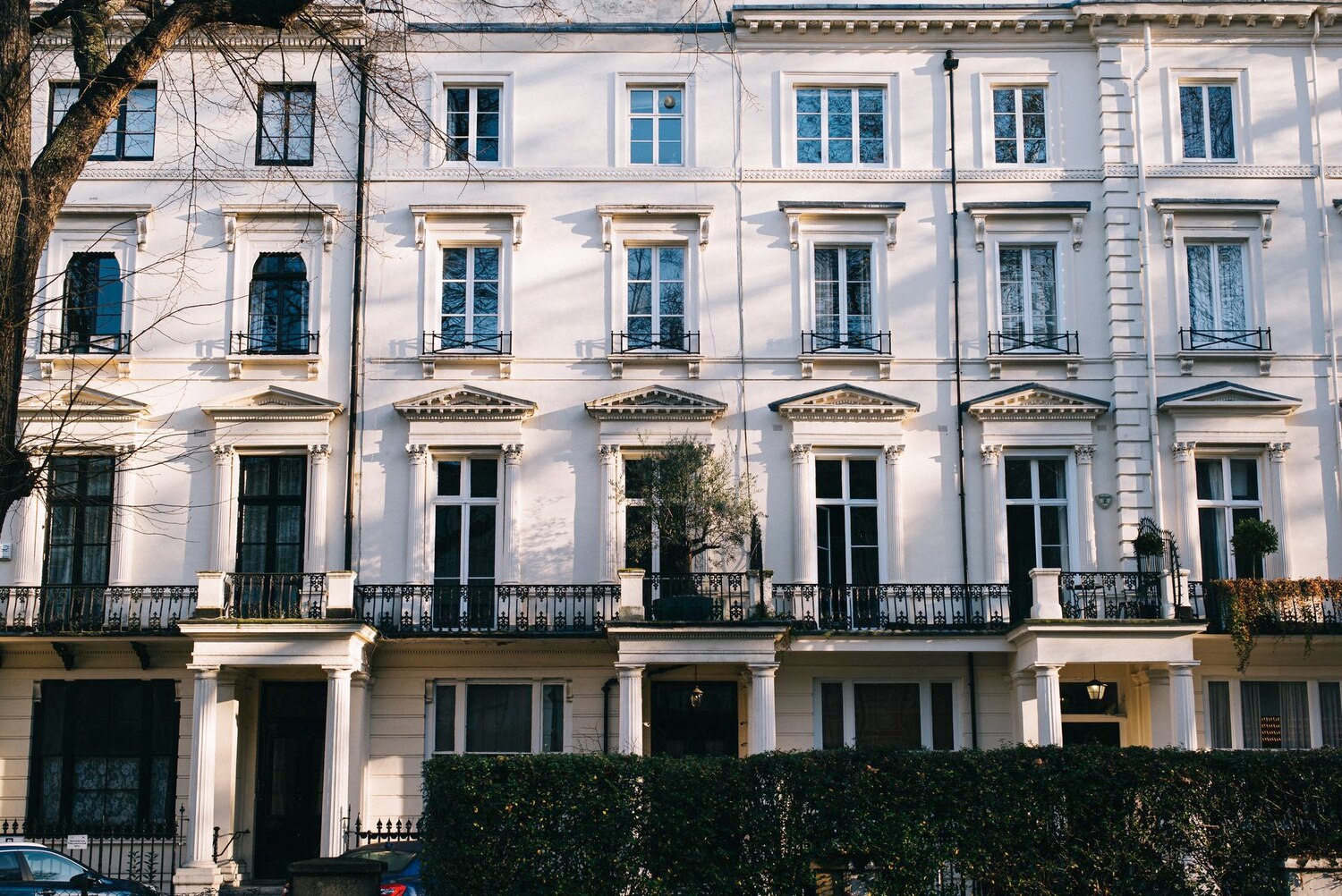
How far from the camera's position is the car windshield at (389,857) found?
19422 millimetres

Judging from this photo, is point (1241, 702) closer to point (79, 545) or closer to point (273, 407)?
point (273, 407)

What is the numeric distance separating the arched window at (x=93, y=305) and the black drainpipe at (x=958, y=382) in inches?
594

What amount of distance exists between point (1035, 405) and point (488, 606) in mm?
10434

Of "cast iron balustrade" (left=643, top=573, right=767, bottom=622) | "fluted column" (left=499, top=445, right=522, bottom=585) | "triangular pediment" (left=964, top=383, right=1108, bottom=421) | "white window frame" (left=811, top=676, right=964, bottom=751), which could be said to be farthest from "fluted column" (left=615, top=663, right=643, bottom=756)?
"triangular pediment" (left=964, top=383, right=1108, bottom=421)

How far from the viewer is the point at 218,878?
77.5 feet

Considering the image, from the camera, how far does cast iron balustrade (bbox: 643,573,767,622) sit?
81.3 feet

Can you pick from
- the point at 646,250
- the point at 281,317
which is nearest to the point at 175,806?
the point at 281,317

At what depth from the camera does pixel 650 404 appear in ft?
88.5

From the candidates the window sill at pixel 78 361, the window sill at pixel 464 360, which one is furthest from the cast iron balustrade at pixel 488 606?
the window sill at pixel 78 361

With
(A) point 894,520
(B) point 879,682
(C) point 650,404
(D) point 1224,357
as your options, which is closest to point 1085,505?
(A) point 894,520

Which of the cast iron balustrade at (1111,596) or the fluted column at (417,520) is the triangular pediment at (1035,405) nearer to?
the cast iron balustrade at (1111,596)

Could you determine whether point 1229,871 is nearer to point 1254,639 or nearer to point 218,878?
point 1254,639

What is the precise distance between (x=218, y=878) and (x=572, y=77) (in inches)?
610

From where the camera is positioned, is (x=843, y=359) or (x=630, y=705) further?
(x=843, y=359)
